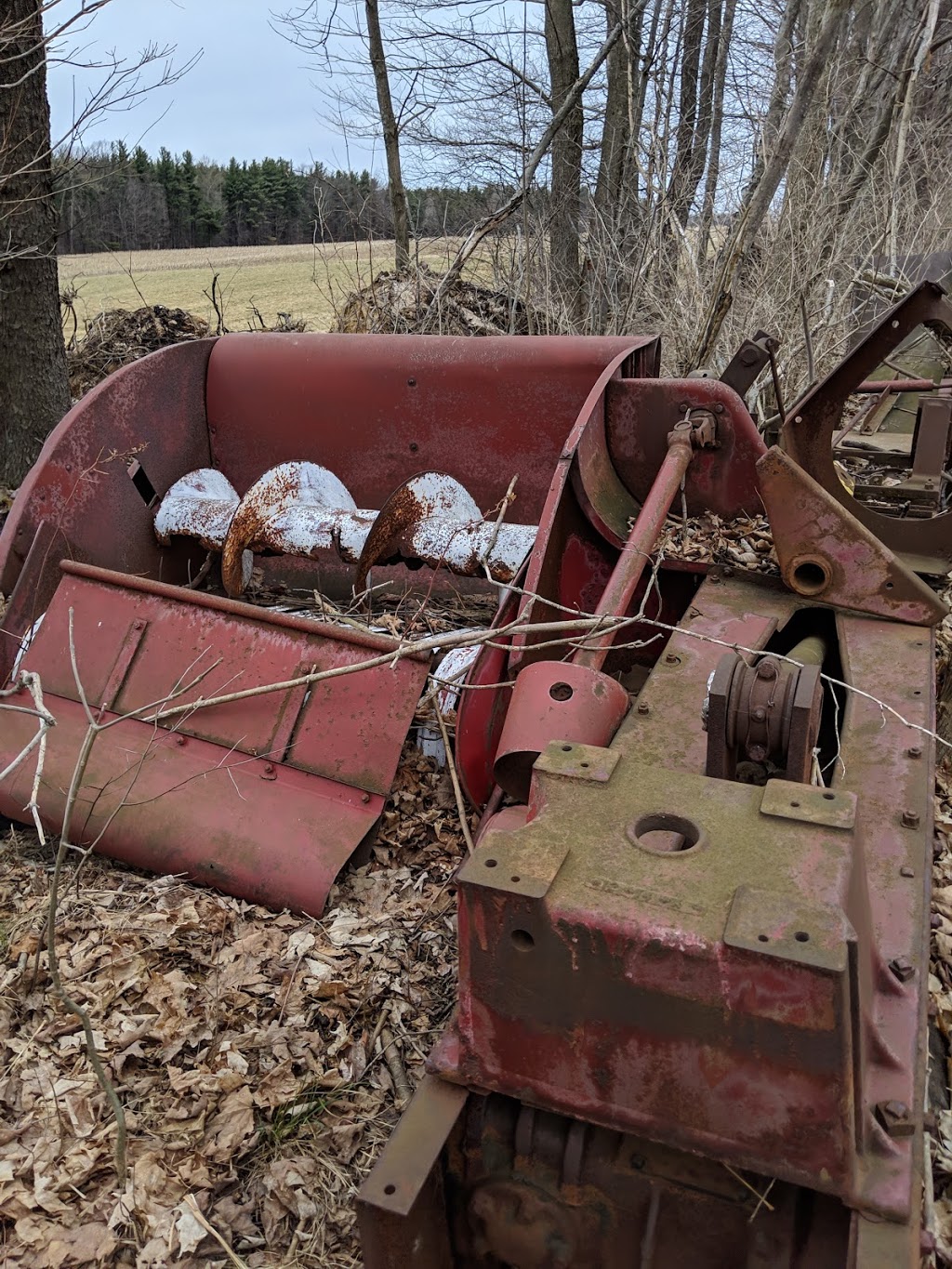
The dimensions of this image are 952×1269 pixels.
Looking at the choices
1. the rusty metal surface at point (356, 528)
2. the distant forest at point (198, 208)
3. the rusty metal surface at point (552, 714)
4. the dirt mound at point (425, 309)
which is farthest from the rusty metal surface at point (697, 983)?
the distant forest at point (198, 208)

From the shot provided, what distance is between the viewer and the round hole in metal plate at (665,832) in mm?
1683

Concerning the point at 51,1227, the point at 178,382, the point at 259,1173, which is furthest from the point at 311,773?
the point at 178,382

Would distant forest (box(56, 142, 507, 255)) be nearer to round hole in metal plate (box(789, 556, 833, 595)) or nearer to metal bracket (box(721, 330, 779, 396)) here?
metal bracket (box(721, 330, 779, 396))

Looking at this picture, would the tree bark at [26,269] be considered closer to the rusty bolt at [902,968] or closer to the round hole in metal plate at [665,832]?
the round hole in metal plate at [665,832]

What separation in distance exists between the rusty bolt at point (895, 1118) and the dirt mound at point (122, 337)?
25.7 feet

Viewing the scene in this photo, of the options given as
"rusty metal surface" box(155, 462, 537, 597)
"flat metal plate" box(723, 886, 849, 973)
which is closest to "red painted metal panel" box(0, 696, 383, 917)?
"rusty metal surface" box(155, 462, 537, 597)

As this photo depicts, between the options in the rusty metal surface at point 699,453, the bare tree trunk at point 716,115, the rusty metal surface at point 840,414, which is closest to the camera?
the rusty metal surface at point 840,414

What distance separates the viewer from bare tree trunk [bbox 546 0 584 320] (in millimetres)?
10586

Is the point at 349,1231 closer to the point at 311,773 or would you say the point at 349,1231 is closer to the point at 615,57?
the point at 311,773

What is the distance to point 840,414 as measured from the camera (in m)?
3.62

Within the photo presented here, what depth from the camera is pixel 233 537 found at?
411cm

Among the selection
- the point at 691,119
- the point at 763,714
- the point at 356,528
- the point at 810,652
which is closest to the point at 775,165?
the point at 356,528

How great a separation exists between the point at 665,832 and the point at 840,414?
238cm

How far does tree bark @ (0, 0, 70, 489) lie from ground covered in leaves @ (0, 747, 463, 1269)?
356 cm
